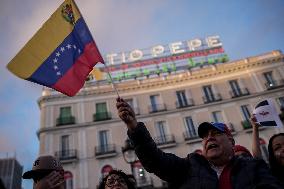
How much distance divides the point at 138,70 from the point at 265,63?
45.3 ft

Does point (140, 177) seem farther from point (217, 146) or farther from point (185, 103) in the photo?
point (217, 146)

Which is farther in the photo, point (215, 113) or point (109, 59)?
point (109, 59)

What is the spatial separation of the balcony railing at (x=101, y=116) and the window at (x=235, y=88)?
1317 cm

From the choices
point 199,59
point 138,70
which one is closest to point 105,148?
point 138,70

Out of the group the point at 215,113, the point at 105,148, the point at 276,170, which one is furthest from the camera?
the point at 215,113

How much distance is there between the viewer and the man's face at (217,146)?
2969 millimetres

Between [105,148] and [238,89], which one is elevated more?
[238,89]

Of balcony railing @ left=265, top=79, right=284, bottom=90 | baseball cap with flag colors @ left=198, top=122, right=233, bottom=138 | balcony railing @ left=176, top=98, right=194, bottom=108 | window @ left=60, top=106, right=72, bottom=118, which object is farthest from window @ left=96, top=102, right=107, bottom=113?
baseball cap with flag colors @ left=198, top=122, right=233, bottom=138

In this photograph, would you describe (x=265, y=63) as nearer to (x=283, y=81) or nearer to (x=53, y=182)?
(x=283, y=81)

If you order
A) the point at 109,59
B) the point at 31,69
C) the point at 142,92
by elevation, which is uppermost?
the point at 109,59

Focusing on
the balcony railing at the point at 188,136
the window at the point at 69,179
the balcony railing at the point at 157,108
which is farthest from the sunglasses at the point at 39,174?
the balcony railing at the point at 157,108

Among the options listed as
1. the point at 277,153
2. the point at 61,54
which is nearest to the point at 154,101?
the point at 61,54

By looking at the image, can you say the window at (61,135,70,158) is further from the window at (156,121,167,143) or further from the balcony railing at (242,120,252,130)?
the balcony railing at (242,120,252,130)

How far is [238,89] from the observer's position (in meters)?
30.7
